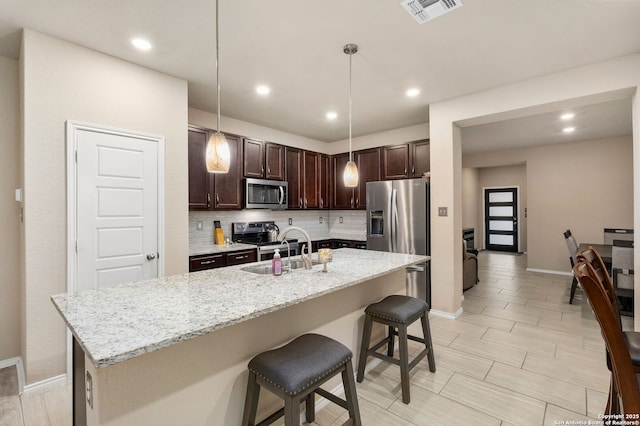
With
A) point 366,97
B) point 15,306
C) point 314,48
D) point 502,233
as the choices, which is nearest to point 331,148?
point 366,97

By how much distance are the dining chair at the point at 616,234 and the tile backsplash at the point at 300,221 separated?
4.33 metres

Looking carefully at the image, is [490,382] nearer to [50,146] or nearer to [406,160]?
[406,160]

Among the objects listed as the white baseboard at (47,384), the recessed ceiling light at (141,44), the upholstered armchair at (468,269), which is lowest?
the white baseboard at (47,384)

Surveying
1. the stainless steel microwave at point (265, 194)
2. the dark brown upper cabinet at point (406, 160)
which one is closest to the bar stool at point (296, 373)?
the stainless steel microwave at point (265, 194)

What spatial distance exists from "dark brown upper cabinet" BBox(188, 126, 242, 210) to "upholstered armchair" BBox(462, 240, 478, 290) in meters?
3.63

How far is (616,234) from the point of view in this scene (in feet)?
17.5

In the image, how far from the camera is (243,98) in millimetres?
3643

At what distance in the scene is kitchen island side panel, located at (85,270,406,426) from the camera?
1222 millimetres

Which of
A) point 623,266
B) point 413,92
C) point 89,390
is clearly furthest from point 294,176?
point 623,266

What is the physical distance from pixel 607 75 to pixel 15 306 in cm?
575

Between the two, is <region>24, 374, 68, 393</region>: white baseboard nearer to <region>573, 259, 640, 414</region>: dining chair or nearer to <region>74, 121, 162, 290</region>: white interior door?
<region>74, 121, 162, 290</region>: white interior door

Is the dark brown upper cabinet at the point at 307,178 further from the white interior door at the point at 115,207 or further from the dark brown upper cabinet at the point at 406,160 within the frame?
the white interior door at the point at 115,207

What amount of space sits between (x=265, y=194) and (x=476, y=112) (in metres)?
2.91

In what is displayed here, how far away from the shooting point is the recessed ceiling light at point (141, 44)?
2.42 m
